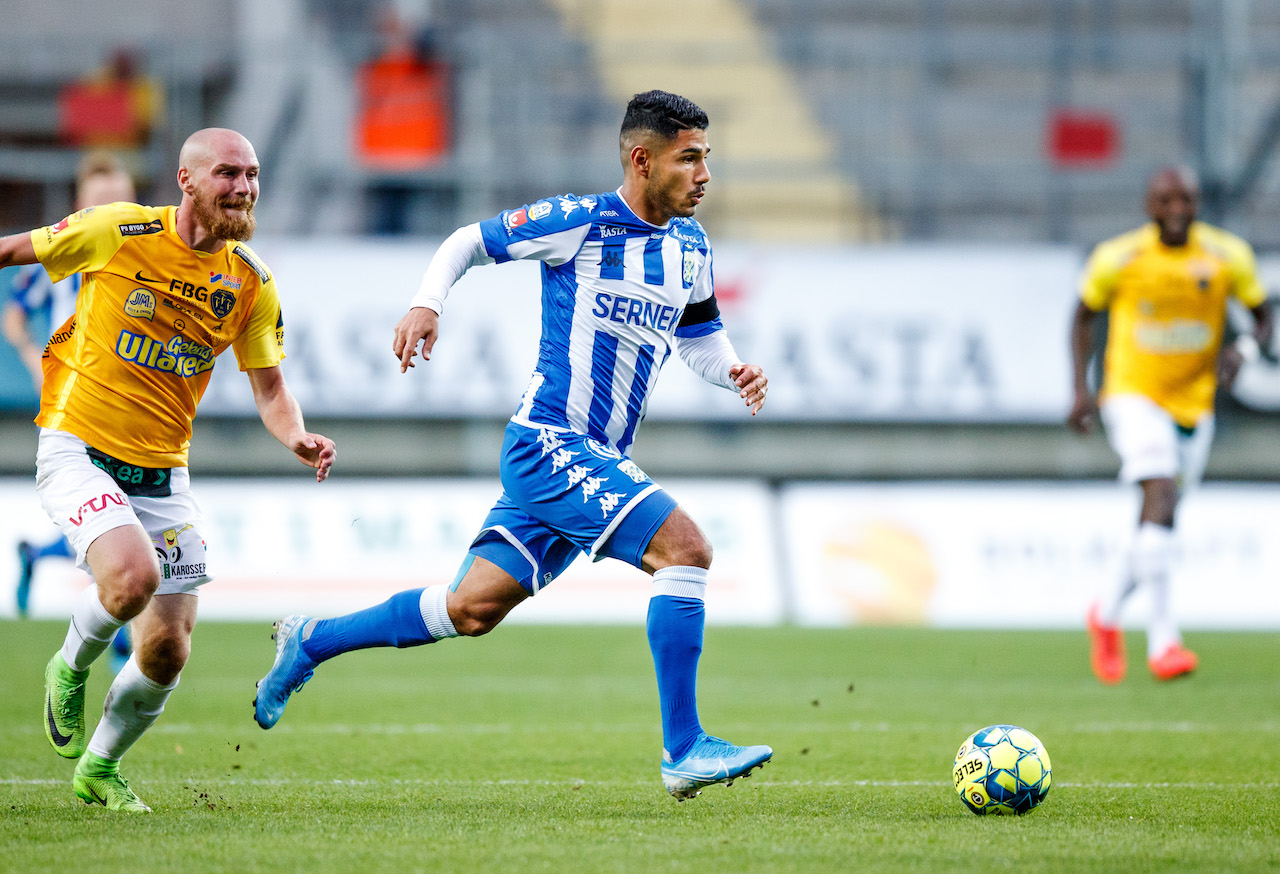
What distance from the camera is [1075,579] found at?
1341 centimetres

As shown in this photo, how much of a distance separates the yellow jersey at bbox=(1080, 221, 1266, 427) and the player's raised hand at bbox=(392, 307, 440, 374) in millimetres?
5511

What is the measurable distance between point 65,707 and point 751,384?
2370 millimetres

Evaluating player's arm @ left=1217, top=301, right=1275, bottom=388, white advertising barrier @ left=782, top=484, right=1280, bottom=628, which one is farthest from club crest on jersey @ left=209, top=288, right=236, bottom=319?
white advertising barrier @ left=782, top=484, right=1280, bottom=628

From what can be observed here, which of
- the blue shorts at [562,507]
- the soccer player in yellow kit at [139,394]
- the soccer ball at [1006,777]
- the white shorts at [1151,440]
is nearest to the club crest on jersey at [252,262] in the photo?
the soccer player in yellow kit at [139,394]

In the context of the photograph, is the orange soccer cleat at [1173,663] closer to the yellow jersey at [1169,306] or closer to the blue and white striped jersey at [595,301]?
the yellow jersey at [1169,306]

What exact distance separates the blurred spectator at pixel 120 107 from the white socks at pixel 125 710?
13.1 metres

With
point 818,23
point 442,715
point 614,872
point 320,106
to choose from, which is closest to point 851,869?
point 614,872

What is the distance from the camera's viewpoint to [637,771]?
568 cm

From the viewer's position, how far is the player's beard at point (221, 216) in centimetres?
470

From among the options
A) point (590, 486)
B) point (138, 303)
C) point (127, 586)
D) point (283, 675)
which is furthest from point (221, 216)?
point (283, 675)

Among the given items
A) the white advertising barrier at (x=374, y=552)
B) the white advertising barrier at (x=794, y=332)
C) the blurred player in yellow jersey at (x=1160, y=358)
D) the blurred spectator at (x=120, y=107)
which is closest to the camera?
the blurred player in yellow jersey at (x=1160, y=358)

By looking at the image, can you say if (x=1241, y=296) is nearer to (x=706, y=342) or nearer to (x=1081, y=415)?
(x=1081, y=415)

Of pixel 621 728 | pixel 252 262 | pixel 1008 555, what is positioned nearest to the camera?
pixel 252 262

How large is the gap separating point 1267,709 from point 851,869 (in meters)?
4.69
